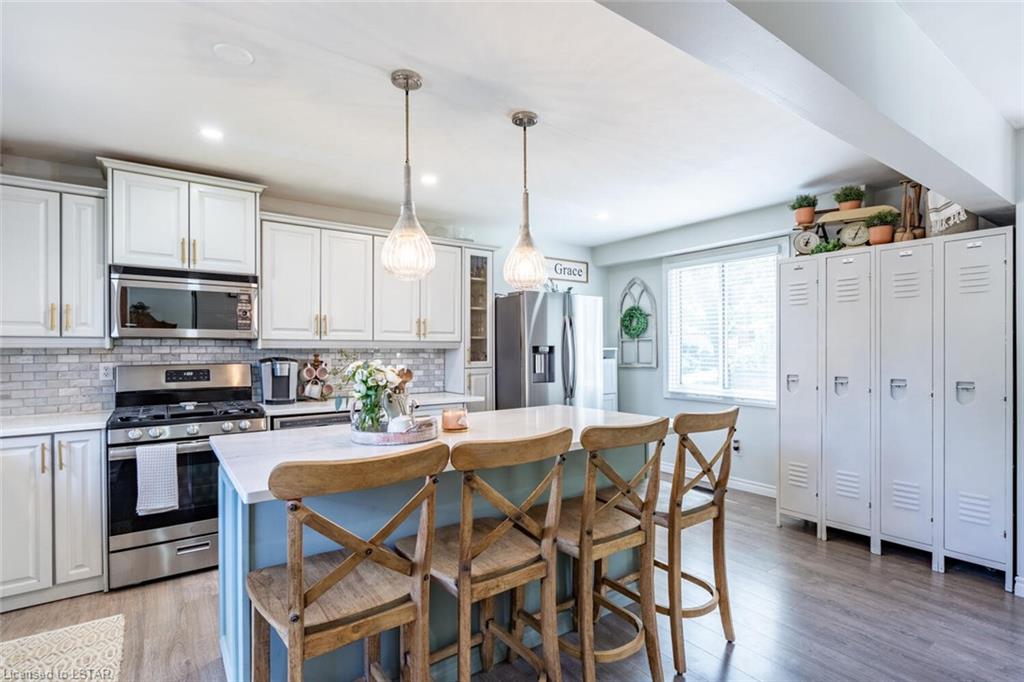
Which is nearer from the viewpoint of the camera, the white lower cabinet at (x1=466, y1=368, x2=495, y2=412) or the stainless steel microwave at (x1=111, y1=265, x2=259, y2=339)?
the stainless steel microwave at (x1=111, y1=265, x2=259, y2=339)

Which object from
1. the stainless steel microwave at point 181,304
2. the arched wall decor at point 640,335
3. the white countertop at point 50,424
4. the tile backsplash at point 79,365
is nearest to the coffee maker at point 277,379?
the tile backsplash at point 79,365

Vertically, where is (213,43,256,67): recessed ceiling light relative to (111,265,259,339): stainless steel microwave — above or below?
above

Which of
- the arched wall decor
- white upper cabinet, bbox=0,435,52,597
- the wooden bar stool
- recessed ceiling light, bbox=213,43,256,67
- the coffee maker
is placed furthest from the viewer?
the arched wall decor

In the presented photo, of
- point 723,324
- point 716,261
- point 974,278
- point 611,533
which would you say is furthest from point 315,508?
point 716,261

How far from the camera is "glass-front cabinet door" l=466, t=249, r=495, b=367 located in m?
4.85

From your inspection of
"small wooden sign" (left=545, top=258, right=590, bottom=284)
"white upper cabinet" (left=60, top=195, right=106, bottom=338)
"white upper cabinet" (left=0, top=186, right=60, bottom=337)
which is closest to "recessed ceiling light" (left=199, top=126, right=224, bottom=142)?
"white upper cabinet" (left=60, top=195, right=106, bottom=338)

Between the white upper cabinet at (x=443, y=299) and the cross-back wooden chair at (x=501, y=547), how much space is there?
8.95 ft

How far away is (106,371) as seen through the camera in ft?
11.2

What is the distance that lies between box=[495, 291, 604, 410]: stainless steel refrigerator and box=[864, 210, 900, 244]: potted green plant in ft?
7.82

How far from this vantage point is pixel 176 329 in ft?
11.1

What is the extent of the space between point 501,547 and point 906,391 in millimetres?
2954

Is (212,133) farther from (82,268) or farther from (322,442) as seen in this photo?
(322,442)

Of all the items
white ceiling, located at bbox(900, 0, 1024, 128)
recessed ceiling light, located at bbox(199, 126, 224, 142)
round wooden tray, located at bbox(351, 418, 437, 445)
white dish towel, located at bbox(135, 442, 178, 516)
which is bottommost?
white dish towel, located at bbox(135, 442, 178, 516)

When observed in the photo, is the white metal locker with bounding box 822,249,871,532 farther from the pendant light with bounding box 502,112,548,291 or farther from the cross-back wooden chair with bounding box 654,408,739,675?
the pendant light with bounding box 502,112,548,291
